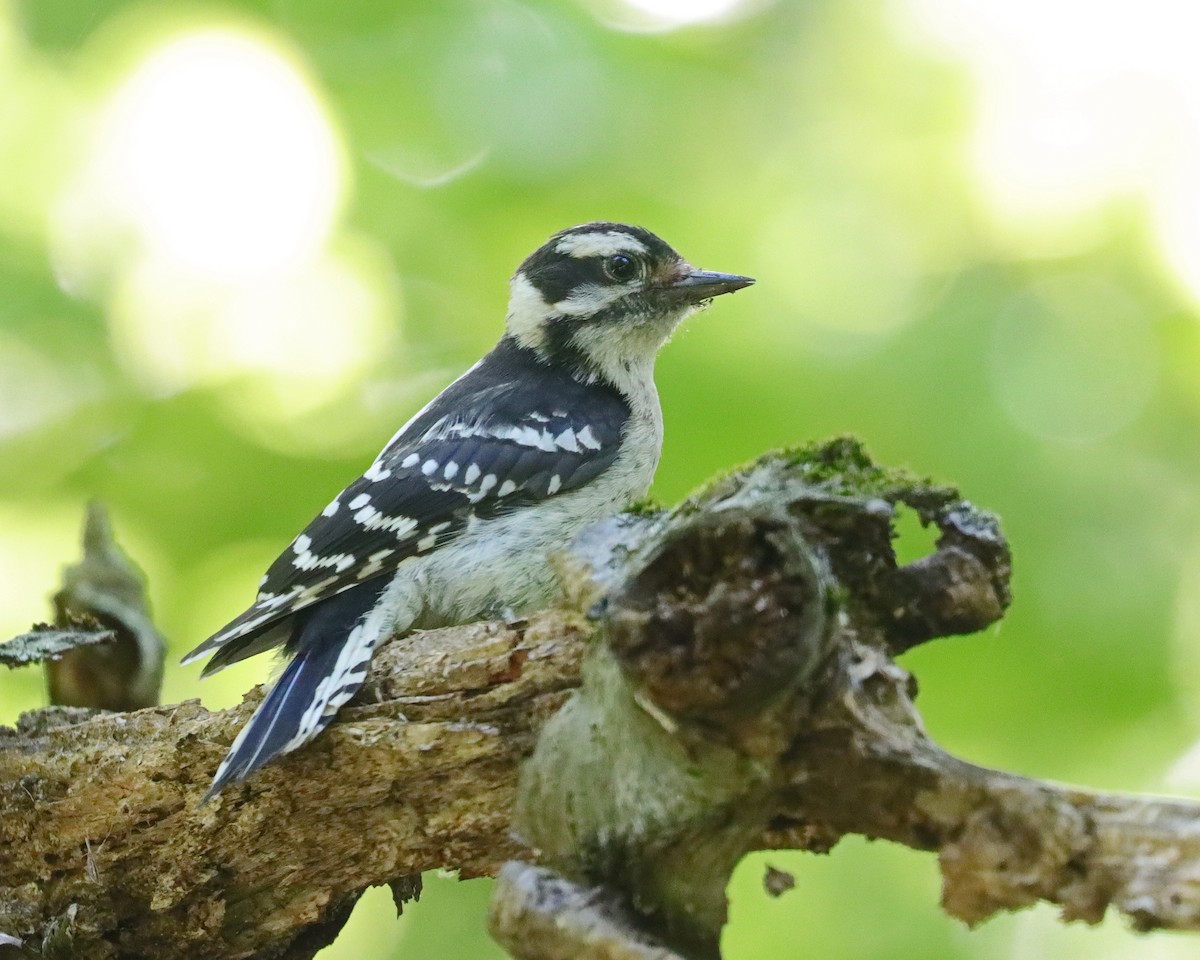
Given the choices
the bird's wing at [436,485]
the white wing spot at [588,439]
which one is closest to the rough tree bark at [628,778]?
the bird's wing at [436,485]

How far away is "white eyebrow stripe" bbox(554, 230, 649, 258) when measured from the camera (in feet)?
14.8

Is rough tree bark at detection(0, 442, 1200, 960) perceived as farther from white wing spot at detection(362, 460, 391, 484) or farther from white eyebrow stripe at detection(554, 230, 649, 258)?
white eyebrow stripe at detection(554, 230, 649, 258)

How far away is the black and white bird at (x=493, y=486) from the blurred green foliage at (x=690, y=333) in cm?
33

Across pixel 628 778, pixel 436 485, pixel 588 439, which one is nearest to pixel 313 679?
pixel 436 485

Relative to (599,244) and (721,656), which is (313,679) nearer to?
(721,656)

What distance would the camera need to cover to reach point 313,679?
9.89 ft

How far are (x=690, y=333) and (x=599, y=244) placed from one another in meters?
0.54

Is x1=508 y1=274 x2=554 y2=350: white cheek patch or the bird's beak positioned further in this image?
x1=508 y1=274 x2=554 y2=350: white cheek patch

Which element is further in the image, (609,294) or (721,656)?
(609,294)

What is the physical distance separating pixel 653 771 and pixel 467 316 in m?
3.48

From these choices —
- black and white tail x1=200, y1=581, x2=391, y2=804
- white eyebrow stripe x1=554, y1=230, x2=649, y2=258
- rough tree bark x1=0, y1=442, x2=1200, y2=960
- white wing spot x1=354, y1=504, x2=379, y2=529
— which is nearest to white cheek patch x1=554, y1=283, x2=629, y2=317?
white eyebrow stripe x1=554, y1=230, x2=649, y2=258

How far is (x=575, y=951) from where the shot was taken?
1926mm

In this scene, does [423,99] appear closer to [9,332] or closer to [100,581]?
[9,332]

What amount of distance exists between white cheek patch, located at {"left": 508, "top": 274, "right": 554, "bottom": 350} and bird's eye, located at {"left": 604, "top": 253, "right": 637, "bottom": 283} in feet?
0.97
